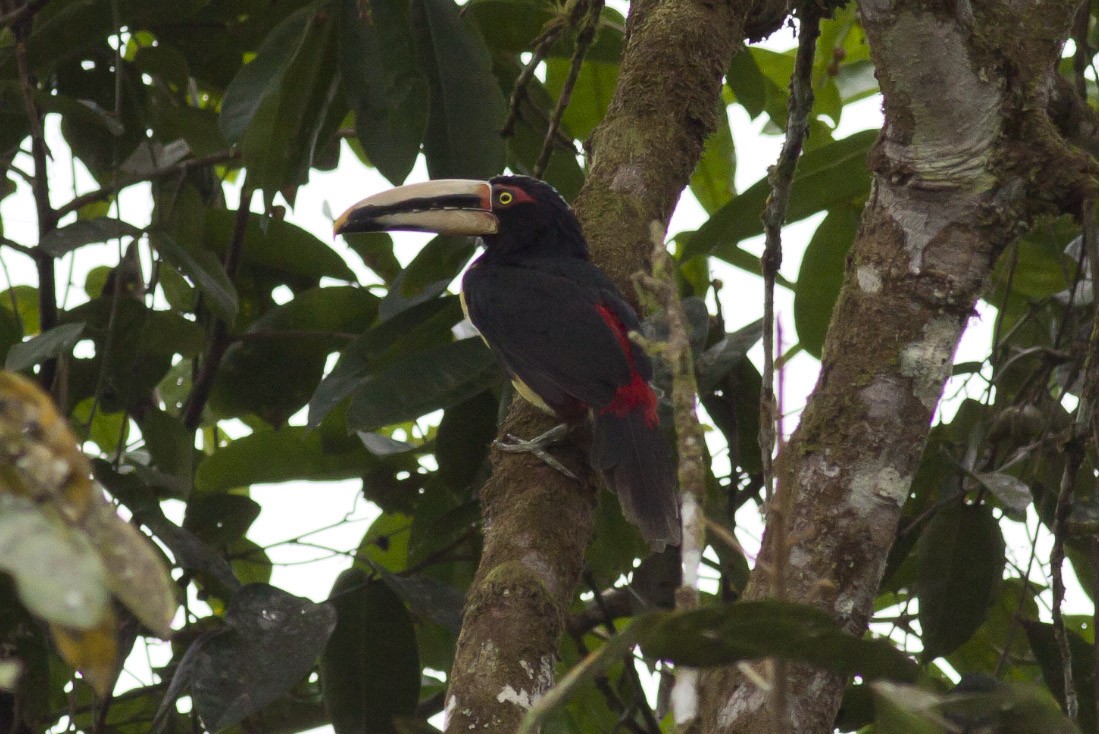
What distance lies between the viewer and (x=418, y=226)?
3961mm

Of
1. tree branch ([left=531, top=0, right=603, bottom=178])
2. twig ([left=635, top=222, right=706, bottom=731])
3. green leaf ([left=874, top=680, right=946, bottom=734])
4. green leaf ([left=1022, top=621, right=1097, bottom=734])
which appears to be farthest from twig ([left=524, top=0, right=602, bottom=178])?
green leaf ([left=874, top=680, right=946, bottom=734])

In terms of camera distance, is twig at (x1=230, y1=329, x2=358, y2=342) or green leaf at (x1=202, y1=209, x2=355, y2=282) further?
green leaf at (x1=202, y1=209, x2=355, y2=282)

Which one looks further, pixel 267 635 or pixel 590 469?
pixel 590 469

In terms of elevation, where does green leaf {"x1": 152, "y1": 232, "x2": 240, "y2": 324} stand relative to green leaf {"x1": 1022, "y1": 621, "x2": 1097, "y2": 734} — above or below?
above

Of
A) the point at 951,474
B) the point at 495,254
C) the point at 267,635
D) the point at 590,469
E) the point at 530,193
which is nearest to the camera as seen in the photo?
the point at 267,635

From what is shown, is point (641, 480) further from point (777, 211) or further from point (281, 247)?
point (281, 247)

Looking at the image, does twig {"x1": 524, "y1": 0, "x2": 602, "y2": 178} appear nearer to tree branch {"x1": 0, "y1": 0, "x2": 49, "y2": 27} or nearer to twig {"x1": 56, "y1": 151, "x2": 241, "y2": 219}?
twig {"x1": 56, "y1": 151, "x2": 241, "y2": 219}

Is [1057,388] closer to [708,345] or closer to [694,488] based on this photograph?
[708,345]

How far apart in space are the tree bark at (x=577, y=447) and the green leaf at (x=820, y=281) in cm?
44

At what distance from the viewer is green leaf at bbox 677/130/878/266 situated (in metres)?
3.48

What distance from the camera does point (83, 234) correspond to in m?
3.37

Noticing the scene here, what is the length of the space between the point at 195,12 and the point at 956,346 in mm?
2429

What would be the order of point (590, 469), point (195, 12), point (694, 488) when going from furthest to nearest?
point (195, 12) < point (590, 469) < point (694, 488)

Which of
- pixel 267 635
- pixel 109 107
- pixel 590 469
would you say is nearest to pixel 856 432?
pixel 590 469
